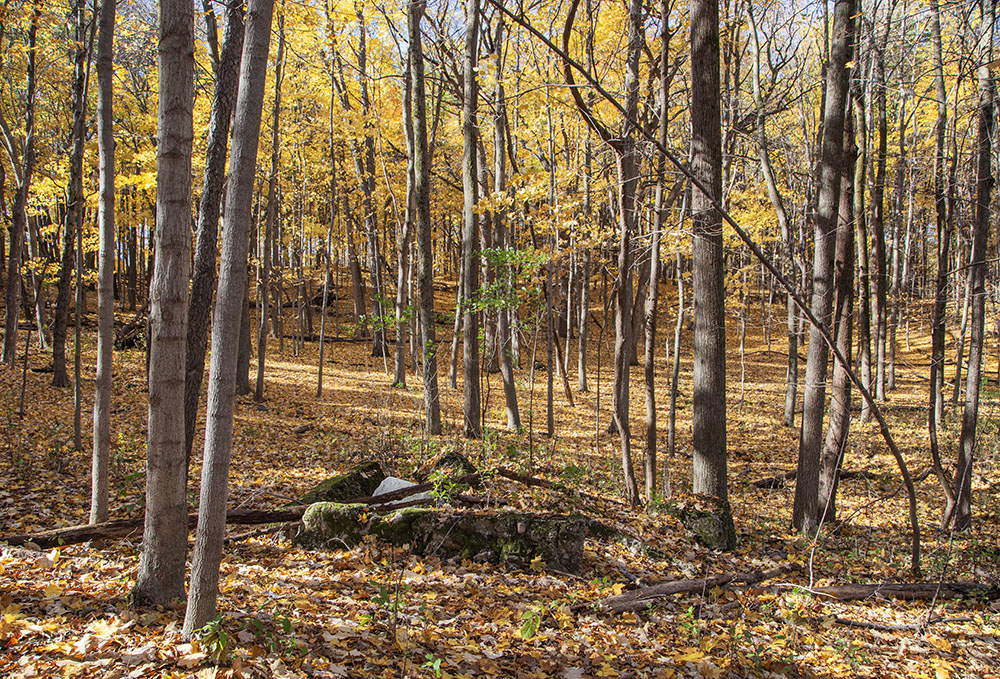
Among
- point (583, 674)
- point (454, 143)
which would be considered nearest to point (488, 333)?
point (583, 674)

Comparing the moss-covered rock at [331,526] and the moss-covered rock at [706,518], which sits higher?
the moss-covered rock at [331,526]

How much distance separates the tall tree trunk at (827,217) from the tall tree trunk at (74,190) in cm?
868

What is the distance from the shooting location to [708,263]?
7.01 meters

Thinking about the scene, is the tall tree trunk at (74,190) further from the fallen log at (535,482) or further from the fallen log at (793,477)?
the fallen log at (793,477)

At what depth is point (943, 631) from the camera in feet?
16.0

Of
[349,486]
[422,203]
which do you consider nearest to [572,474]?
[349,486]

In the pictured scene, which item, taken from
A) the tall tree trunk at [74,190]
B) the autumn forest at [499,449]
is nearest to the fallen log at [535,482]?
the autumn forest at [499,449]

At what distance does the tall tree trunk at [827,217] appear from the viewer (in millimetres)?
7207

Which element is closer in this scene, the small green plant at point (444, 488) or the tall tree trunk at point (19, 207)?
the small green plant at point (444, 488)

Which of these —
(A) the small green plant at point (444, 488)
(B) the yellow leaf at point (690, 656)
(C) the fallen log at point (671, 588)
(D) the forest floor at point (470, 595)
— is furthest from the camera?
(A) the small green plant at point (444, 488)

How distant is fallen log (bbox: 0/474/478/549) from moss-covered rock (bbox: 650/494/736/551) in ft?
11.2

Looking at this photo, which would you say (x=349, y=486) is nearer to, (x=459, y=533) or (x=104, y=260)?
(x=459, y=533)

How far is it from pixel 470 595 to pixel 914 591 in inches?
166

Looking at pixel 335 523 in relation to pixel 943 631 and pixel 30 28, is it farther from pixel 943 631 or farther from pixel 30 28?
pixel 30 28
